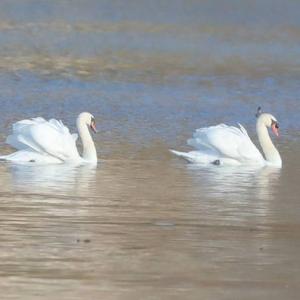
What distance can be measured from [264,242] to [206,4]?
25.2 meters

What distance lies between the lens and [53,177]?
1255cm

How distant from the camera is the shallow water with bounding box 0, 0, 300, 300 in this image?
803 centimetres

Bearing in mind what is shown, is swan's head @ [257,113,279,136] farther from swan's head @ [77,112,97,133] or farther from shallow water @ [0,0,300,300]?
swan's head @ [77,112,97,133]

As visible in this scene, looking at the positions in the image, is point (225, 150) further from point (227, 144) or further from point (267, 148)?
point (267, 148)

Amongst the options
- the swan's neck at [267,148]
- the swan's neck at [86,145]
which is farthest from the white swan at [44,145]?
the swan's neck at [267,148]

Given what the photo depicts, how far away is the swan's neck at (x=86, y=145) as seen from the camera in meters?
13.8

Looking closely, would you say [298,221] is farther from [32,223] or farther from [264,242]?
[32,223]

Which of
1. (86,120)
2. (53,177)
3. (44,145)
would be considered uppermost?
(86,120)

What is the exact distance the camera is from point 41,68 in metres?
23.8

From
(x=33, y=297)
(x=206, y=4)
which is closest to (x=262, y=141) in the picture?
(x=33, y=297)

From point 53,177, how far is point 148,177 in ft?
2.70

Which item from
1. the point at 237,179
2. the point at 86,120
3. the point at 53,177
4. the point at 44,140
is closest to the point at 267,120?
the point at 86,120

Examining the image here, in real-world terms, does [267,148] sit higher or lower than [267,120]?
lower

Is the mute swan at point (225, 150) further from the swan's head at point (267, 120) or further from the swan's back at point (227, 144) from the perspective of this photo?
the swan's head at point (267, 120)
